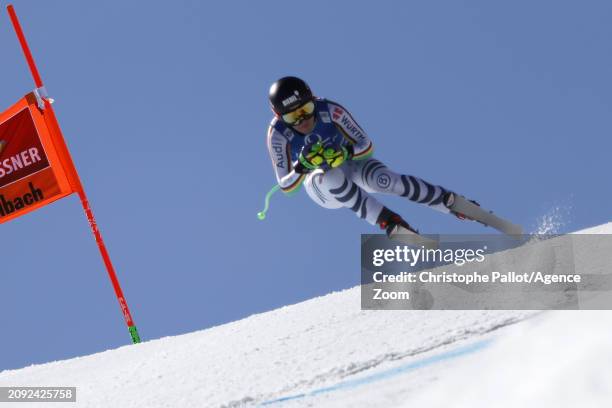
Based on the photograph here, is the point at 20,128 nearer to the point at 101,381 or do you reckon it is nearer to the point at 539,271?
the point at 101,381

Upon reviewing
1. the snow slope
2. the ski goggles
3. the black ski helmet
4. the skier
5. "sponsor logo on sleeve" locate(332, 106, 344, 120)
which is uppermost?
the black ski helmet

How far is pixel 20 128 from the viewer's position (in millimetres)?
9383

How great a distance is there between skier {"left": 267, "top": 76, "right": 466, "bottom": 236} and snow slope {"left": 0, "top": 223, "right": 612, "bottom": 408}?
791 millimetres

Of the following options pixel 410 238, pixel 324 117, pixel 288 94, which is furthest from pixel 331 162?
pixel 410 238

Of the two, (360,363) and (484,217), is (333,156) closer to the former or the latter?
(484,217)

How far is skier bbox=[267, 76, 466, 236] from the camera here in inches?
234

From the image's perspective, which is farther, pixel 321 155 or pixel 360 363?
pixel 321 155

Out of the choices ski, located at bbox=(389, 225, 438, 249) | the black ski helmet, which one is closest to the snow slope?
ski, located at bbox=(389, 225, 438, 249)

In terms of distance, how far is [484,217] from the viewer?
6.28 metres

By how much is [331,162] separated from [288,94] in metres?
0.62

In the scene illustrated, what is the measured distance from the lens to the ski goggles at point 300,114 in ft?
19.9

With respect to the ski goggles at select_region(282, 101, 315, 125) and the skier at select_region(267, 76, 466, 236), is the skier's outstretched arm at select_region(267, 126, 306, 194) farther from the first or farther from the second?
the ski goggles at select_region(282, 101, 315, 125)

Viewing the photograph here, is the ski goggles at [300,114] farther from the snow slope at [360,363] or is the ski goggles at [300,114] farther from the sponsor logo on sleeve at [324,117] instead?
the snow slope at [360,363]

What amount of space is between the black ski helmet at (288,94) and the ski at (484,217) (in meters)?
1.46
